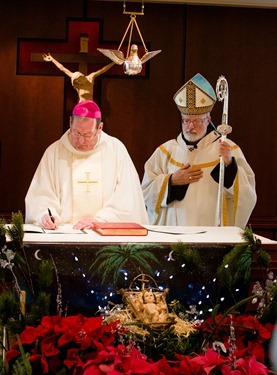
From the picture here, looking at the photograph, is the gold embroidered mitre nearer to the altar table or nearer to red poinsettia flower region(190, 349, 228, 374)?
the altar table

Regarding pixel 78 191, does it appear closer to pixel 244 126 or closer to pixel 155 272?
pixel 155 272

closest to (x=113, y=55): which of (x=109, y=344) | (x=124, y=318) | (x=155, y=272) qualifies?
(x=155, y=272)

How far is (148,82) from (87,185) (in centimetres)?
258

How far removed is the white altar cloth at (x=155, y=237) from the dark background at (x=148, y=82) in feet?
9.57

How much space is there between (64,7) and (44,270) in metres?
4.59

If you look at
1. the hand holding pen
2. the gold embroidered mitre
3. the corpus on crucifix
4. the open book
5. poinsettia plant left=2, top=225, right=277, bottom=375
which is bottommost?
poinsettia plant left=2, top=225, right=277, bottom=375

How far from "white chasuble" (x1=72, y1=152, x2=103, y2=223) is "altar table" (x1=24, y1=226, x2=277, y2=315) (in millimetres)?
965

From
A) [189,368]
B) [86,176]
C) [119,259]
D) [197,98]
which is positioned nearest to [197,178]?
[197,98]

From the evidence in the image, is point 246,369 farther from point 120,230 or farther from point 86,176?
point 86,176

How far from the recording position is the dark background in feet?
22.8

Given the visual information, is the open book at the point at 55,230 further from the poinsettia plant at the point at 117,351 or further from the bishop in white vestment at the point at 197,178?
the bishop in white vestment at the point at 197,178

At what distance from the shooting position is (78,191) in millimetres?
4758

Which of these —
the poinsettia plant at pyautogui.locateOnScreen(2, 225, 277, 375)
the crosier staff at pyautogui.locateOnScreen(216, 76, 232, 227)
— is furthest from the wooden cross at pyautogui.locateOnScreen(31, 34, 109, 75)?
the poinsettia plant at pyautogui.locateOnScreen(2, 225, 277, 375)

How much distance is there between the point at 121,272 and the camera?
142 inches
